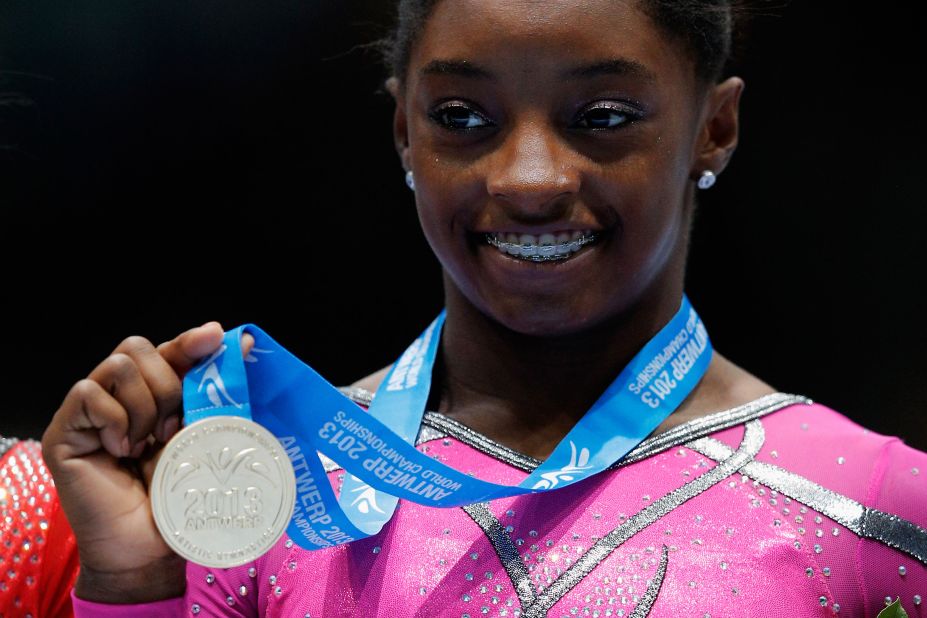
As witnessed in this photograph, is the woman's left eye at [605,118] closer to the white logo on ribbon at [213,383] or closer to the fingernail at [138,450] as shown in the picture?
the white logo on ribbon at [213,383]

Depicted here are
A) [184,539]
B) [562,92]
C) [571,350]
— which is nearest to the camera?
[184,539]

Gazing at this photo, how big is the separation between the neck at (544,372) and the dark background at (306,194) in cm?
75

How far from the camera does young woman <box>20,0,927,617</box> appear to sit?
1618mm

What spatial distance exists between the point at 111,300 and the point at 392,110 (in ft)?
2.35

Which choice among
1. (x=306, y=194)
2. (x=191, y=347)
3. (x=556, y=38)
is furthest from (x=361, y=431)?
(x=306, y=194)

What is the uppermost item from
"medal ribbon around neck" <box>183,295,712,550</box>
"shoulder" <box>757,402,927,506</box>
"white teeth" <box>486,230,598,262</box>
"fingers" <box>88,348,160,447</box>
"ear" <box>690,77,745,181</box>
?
"ear" <box>690,77,745,181</box>

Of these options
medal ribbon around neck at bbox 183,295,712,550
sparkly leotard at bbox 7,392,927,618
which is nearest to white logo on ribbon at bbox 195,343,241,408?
medal ribbon around neck at bbox 183,295,712,550

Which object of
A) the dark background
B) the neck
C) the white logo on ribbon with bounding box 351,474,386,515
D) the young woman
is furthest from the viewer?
the dark background

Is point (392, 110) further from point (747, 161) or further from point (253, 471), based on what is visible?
point (253, 471)

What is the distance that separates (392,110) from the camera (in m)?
2.69

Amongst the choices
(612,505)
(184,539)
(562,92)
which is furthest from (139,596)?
(562,92)

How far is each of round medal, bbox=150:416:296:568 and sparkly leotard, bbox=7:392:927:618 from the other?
0.20 m

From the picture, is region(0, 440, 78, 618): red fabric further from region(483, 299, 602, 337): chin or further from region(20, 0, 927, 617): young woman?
region(483, 299, 602, 337): chin

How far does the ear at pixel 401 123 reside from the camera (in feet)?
6.48
